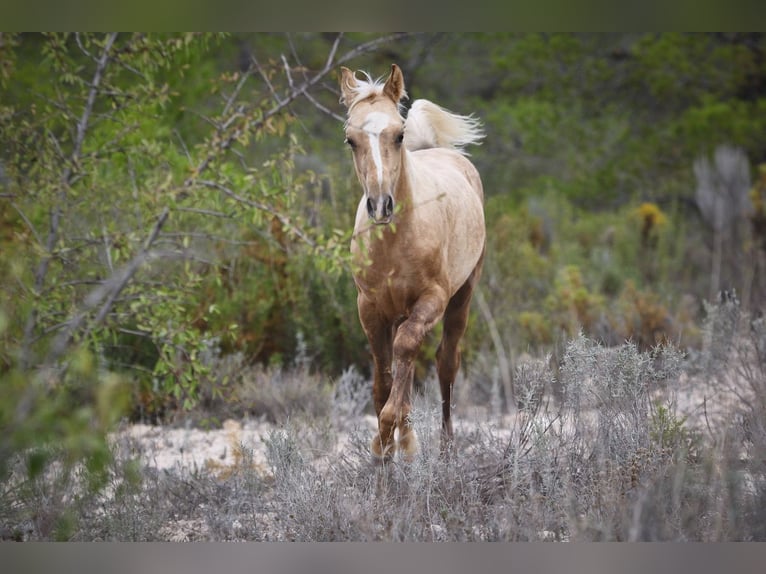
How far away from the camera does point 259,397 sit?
21.1 ft

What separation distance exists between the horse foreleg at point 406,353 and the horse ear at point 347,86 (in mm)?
1033

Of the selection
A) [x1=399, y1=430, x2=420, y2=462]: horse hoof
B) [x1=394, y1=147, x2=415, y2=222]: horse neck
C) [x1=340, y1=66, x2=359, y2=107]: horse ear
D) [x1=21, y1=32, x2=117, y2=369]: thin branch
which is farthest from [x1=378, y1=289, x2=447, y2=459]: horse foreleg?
[x1=21, y1=32, x2=117, y2=369]: thin branch

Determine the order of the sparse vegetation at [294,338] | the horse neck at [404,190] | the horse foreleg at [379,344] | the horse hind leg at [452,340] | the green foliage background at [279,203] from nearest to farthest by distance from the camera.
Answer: the sparse vegetation at [294,338] → the horse neck at [404,190] → the green foliage background at [279,203] → the horse foreleg at [379,344] → the horse hind leg at [452,340]

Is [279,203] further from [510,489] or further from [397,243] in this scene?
[510,489]

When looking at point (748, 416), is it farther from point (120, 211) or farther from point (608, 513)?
point (120, 211)

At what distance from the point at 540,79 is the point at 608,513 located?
1117 centimetres

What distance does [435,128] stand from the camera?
5582 mm

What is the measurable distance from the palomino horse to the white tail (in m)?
0.39

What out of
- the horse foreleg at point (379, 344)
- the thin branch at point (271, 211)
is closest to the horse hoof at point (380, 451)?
the horse foreleg at point (379, 344)

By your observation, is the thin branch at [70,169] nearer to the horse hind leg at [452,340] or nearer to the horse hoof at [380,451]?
the horse hoof at [380,451]

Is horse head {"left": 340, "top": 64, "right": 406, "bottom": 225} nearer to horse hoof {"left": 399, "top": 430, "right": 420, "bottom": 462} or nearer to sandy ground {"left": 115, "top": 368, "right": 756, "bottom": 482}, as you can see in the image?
horse hoof {"left": 399, "top": 430, "right": 420, "bottom": 462}

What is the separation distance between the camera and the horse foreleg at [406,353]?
4.23 metres

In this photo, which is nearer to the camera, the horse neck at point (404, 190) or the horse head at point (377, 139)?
the horse head at point (377, 139)

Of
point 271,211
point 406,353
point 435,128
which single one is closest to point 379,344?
point 406,353
